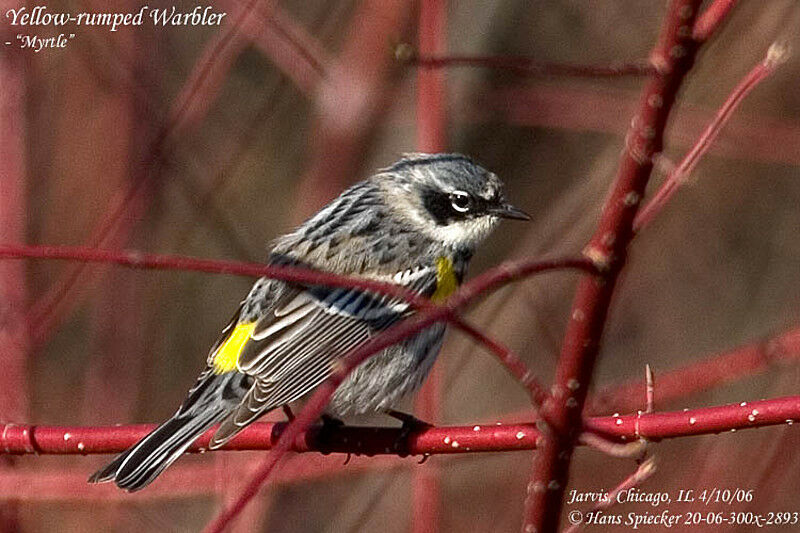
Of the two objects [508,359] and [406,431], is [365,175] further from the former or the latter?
[508,359]

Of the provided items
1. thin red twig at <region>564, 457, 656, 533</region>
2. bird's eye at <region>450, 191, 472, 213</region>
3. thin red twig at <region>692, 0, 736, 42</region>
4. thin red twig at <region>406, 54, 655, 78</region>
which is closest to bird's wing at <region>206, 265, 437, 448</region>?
bird's eye at <region>450, 191, 472, 213</region>

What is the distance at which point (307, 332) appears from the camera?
167 inches

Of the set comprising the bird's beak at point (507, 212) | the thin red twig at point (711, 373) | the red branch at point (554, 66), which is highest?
the bird's beak at point (507, 212)

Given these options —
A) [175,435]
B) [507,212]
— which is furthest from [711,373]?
[175,435]

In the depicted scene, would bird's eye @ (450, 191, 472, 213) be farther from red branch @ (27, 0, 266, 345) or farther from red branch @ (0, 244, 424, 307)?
red branch @ (0, 244, 424, 307)

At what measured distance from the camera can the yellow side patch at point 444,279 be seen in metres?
4.48

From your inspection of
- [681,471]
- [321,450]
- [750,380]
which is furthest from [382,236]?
[750,380]

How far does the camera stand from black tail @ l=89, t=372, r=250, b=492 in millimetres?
3537

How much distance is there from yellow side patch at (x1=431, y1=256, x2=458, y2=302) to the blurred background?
460 mm

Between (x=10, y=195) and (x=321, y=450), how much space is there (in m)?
1.38

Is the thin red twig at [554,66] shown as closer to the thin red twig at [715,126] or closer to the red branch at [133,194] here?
the thin red twig at [715,126]

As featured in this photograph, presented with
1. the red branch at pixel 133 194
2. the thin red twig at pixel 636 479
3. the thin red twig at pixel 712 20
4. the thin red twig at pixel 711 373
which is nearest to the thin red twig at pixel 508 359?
the thin red twig at pixel 636 479

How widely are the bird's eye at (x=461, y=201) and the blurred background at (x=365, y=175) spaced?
237 mm

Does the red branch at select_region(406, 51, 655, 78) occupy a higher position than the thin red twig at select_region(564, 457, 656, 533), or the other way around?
the red branch at select_region(406, 51, 655, 78)
